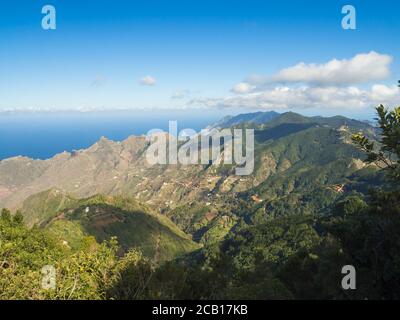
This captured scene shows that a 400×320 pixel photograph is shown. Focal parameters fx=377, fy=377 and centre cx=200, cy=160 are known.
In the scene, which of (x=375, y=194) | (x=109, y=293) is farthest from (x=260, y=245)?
(x=109, y=293)

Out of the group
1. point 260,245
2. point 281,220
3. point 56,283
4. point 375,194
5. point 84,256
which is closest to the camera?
point 56,283

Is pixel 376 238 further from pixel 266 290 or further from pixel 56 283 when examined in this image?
pixel 56 283

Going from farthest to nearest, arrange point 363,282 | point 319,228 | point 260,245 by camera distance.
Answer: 1. point 260,245
2. point 319,228
3. point 363,282
